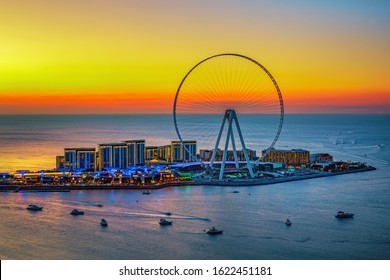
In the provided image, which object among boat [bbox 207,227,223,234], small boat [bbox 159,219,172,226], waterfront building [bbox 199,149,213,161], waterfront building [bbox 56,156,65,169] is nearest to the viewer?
boat [bbox 207,227,223,234]

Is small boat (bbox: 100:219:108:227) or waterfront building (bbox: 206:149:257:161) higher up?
waterfront building (bbox: 206:149:257:161)

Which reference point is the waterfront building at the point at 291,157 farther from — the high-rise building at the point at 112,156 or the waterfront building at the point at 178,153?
the high-rise building at the point at 112,156

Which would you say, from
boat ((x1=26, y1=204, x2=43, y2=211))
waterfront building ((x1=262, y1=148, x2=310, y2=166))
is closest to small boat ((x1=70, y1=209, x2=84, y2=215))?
boat ((x1=26, y1=204, x2=43, y2=211))

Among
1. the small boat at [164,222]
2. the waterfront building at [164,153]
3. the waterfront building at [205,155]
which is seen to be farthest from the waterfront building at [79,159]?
the small boat at [164,222]

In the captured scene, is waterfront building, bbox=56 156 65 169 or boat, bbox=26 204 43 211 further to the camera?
waterfront building, bbox=56 156 65 169

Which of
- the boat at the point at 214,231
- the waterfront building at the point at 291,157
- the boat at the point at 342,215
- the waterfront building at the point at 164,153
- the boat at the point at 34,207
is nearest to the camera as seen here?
the boat at the point at 214,231

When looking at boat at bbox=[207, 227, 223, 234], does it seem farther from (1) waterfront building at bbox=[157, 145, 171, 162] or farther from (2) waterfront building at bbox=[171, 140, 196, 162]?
(1) waterfront building at bbox=[157, 145, 171, 162]
